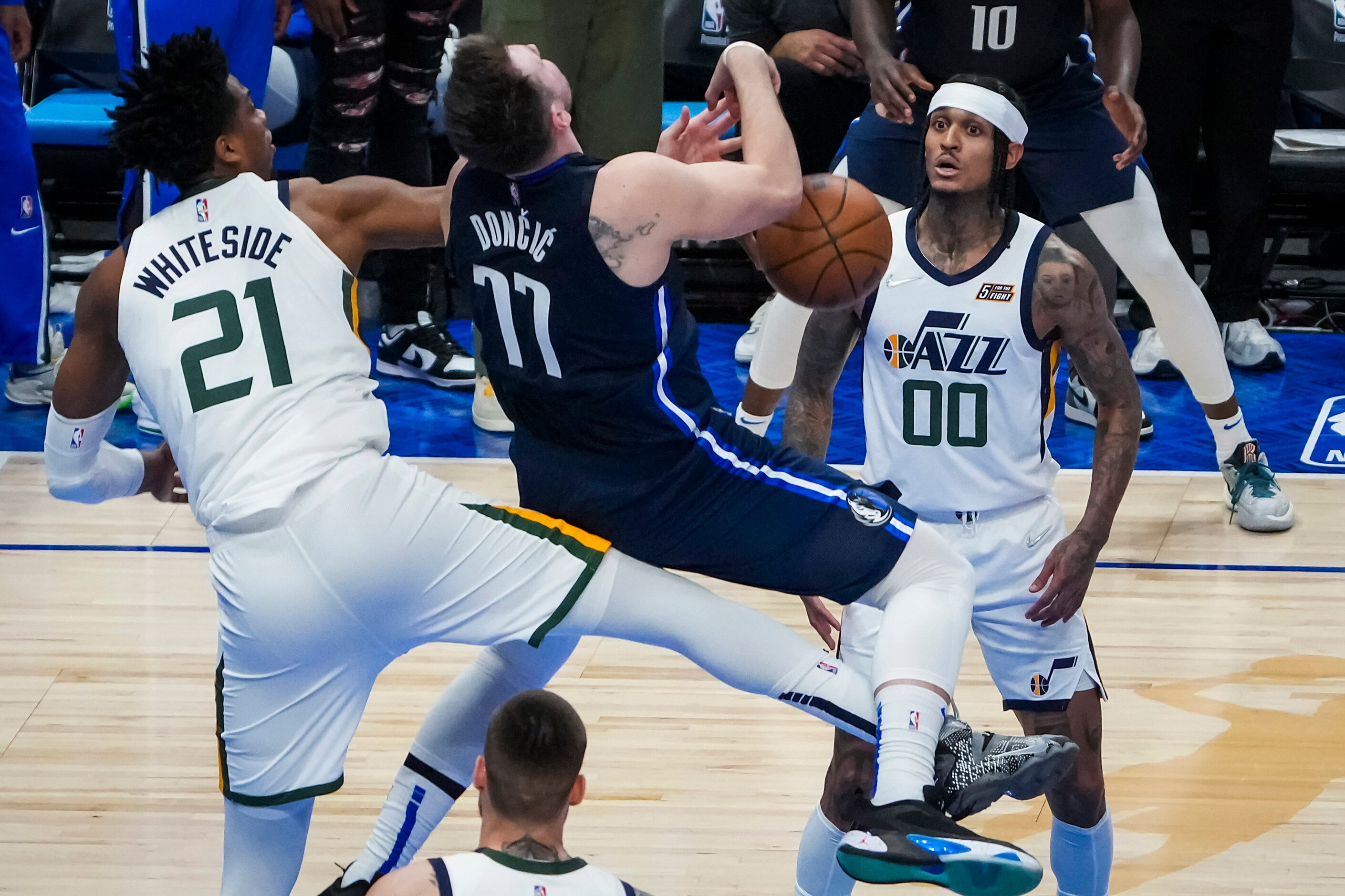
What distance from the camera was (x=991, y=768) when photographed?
313 cm

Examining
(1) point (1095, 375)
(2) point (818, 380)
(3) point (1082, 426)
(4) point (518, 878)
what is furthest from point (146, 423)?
(4) point (518, 878)

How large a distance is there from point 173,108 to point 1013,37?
317cm

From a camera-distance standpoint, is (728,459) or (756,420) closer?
(728,459)

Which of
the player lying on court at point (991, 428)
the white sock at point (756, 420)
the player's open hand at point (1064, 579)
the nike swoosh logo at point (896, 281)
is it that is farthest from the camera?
the white sock at point (756, 420)

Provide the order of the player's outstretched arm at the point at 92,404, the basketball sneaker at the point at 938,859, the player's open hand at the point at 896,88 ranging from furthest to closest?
the player's open hand at the point at 896,88 < the player's outstretched arm at the point at 92,404 < the basketball sneaker at the point at 938,859

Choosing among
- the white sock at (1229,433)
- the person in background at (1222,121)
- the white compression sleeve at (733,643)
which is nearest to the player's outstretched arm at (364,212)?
the white compression sleeve at (733,643)

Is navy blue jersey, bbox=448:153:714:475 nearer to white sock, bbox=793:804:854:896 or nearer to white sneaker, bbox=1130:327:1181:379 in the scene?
white sock, bbox=793:804:854:896

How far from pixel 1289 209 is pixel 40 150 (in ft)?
22.0

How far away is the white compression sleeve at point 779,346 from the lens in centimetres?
591

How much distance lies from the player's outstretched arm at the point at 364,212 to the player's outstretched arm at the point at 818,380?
0.95 metres

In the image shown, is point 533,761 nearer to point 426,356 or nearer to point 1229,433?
point 1229,433

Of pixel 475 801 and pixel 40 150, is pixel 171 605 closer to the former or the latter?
pixel 475 801

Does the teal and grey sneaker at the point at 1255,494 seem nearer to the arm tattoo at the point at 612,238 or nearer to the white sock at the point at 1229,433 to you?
the white sock at the point at 1229,433

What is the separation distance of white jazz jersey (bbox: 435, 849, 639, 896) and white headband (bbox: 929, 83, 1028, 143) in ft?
7.12
